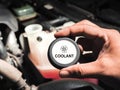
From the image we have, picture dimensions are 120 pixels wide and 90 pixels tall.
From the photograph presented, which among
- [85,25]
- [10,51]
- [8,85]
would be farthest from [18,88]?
[85,25]

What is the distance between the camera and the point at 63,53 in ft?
3.98

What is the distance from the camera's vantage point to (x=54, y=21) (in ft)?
5.81

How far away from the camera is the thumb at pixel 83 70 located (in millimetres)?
1052

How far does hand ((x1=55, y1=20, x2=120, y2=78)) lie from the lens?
106 cm

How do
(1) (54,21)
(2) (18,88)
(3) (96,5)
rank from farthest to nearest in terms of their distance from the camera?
1. (3) (96,5)
2. (1) (54,21)
3. (2) (18,88)

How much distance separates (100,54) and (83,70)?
14 cm

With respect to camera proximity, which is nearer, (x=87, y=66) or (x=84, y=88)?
(x=87, y=66)

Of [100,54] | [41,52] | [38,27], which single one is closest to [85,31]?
[100,54]

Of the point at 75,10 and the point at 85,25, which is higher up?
the point at 85,25

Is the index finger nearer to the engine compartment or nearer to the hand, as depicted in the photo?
the hand

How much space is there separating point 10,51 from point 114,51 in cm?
67

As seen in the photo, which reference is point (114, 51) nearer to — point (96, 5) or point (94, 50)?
point (94, 50)

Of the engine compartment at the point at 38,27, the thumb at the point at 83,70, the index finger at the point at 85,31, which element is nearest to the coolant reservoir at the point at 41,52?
the engine compartment at the point at 38,27

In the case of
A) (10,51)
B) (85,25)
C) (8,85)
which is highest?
(85,25)
